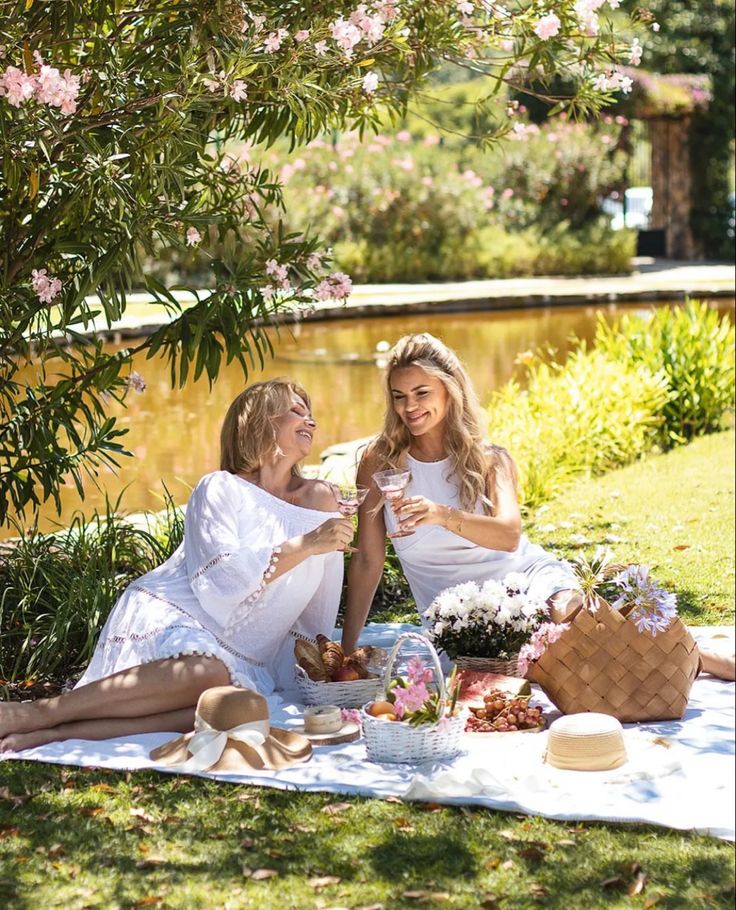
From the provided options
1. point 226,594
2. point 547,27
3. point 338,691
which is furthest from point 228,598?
point 547,27

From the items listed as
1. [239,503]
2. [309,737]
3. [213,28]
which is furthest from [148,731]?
[213,28]

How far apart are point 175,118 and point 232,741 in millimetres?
1716

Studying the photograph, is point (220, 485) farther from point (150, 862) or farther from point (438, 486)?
point (150, 862)

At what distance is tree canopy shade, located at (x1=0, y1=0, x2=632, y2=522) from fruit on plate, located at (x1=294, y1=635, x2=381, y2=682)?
969mm

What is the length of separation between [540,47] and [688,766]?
252 cm

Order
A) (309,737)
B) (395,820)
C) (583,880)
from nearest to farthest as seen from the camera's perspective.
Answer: (583,880), (395,820), (309,737)

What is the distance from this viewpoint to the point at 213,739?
3688mm

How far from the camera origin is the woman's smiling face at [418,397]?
448 centimetres

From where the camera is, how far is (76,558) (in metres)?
5.08

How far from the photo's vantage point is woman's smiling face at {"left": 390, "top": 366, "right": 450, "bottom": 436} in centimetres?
448

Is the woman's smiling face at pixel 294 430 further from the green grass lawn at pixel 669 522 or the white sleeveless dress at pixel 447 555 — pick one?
the green grass lawn at pixel 669 522

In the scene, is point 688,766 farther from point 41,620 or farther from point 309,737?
point 41,620

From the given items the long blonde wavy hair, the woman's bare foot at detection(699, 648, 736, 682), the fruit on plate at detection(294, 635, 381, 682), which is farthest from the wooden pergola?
the fruit on plate at detection(294, 635, 381, 682)

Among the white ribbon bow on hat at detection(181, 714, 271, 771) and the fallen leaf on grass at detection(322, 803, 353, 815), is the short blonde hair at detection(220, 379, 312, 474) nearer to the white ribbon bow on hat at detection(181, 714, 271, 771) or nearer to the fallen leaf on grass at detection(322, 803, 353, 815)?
the white ribbon bow on hat at detection(181, 714, 271, 771)
